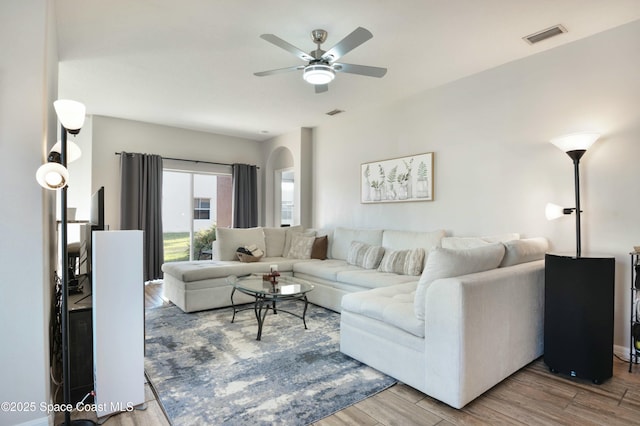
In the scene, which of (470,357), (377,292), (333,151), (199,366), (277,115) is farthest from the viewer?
(333,151)

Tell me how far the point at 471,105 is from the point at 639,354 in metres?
2.74

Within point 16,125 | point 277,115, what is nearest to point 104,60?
point 16,125

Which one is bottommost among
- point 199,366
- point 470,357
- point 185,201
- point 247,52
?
point 199,366

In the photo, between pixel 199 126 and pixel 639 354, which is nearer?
pixel 639 354

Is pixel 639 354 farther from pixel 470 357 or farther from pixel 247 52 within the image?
pixel 247 52

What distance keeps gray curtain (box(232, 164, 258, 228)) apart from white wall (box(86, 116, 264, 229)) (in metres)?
0.32

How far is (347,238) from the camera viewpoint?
5012 mm

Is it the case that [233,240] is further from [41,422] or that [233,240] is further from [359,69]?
[41,422]

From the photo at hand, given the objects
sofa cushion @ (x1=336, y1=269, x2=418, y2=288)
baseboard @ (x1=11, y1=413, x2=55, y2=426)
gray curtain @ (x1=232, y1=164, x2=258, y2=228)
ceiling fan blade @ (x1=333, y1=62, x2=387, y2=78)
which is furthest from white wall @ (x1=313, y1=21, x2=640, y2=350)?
baseboard @ (x1=11, y1=413, x2=55, y2=426)

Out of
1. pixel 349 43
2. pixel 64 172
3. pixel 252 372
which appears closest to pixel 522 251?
pixel 349 43

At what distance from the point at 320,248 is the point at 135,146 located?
11.8 ft

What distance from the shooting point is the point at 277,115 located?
17.5 ft

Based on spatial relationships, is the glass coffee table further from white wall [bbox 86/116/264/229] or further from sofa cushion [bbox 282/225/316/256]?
white wall [bbox 86/116/264/229]

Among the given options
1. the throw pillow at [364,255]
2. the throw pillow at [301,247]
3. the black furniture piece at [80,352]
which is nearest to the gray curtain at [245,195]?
the throw pillow at [301,247]
